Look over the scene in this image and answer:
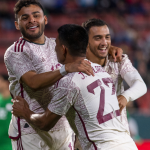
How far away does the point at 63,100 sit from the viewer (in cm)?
250

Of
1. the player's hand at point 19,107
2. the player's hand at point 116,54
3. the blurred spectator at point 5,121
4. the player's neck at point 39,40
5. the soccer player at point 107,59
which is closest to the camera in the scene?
the player's hand at point 19,107

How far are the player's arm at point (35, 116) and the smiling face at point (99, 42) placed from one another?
1.02m

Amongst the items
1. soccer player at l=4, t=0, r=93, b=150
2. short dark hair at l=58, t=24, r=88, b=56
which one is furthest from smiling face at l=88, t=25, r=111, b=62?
short dark hair at l=58, t=24, r=88, b=56

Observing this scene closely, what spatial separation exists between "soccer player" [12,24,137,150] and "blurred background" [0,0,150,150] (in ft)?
22.0

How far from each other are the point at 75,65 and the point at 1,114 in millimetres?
3066

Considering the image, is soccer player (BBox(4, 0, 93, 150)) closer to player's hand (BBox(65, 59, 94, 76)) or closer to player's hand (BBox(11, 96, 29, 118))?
player's hand (BBox(11, 96, 29, 118))

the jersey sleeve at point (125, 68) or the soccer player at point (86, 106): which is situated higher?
the jersey sleeve at point (125, 68)

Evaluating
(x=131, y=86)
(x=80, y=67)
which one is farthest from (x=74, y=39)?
(x=131, y=86)

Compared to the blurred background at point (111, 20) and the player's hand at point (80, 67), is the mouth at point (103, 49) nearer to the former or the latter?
the player's hand at point (80, 67)

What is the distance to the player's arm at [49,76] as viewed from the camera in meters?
2.52

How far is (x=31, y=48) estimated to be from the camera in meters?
3.04

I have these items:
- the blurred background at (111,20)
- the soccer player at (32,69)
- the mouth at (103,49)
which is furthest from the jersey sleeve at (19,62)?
the blurred background at (111,20)

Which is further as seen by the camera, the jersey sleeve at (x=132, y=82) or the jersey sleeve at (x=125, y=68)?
the jersey sleeve at (x=125, y=68)

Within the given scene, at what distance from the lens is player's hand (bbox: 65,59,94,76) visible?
2.50 metres
